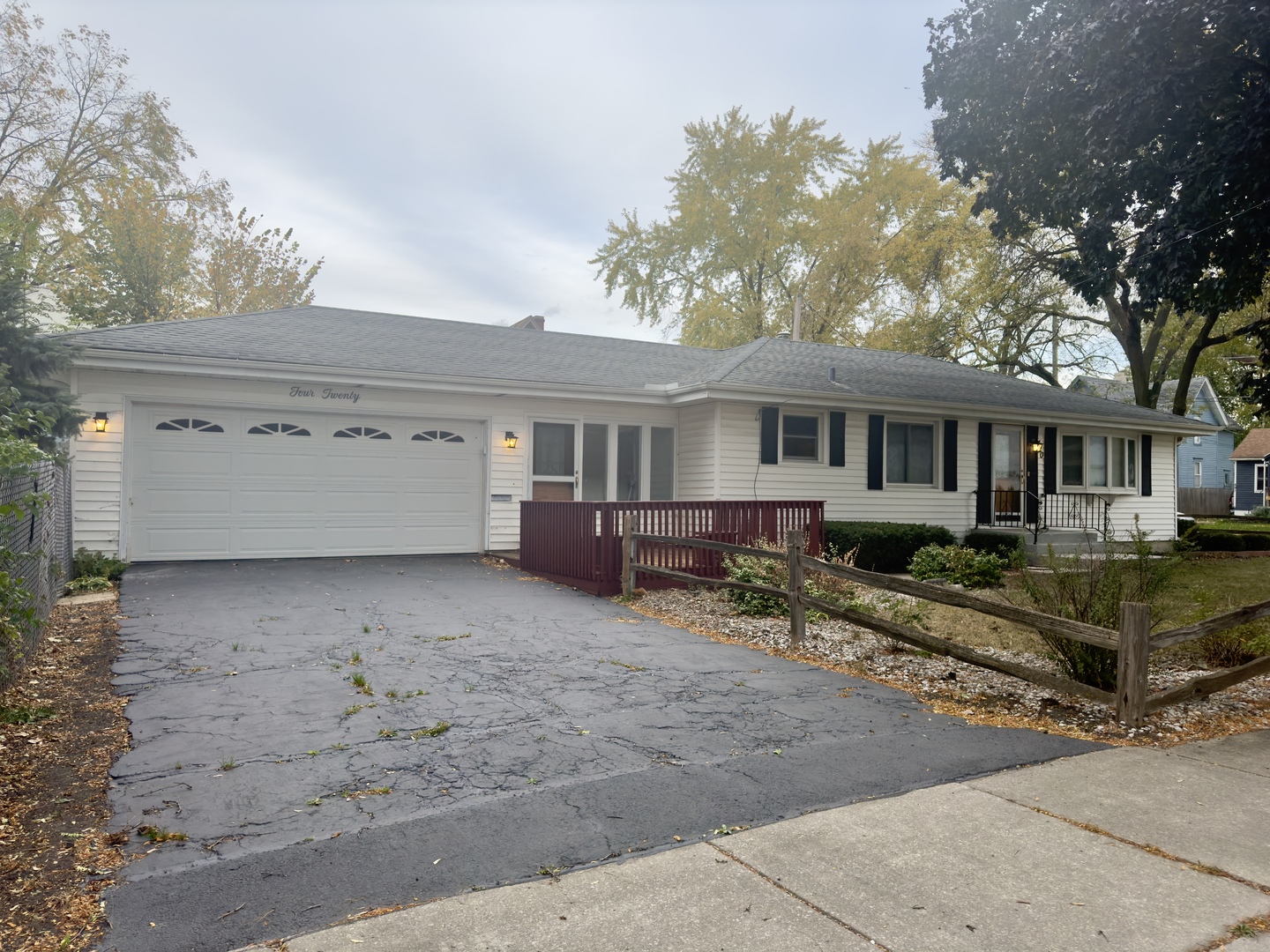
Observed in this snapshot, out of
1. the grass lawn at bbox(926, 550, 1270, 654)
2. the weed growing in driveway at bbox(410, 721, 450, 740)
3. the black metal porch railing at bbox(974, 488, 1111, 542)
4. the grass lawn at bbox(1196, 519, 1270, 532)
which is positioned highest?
the black metal porch railing at bbox(974, 488, 1111, 542)

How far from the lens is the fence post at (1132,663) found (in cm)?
475

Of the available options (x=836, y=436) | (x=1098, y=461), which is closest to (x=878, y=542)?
(x=836, y=436)

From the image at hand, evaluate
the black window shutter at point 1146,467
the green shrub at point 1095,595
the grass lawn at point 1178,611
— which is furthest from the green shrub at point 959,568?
the black window shutter at point 1146,467

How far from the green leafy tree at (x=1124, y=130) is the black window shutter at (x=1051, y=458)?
5.36m

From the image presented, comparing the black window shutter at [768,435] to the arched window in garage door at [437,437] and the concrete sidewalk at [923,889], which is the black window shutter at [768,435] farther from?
the concrete sidewalk at [923,889]

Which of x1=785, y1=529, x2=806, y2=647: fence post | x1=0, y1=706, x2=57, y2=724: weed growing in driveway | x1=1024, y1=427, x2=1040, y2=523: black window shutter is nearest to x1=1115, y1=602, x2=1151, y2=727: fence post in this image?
x1=785, y1=529, x2=806, y2=647: fence post

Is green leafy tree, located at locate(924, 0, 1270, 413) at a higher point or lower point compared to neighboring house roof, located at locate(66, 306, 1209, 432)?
higher

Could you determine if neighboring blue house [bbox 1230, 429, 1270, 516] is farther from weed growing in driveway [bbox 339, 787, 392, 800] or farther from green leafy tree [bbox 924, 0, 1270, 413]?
weed growing in driveway [bbox 339, 787, 392, 800]

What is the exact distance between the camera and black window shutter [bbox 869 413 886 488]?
1558 centimetres

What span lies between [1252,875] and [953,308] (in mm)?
25977

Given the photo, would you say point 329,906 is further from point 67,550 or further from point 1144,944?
point 67,550

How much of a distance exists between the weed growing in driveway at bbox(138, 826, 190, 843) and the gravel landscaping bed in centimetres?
440

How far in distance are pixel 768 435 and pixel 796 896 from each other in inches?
475

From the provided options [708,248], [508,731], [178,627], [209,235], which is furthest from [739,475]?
[209,235]
